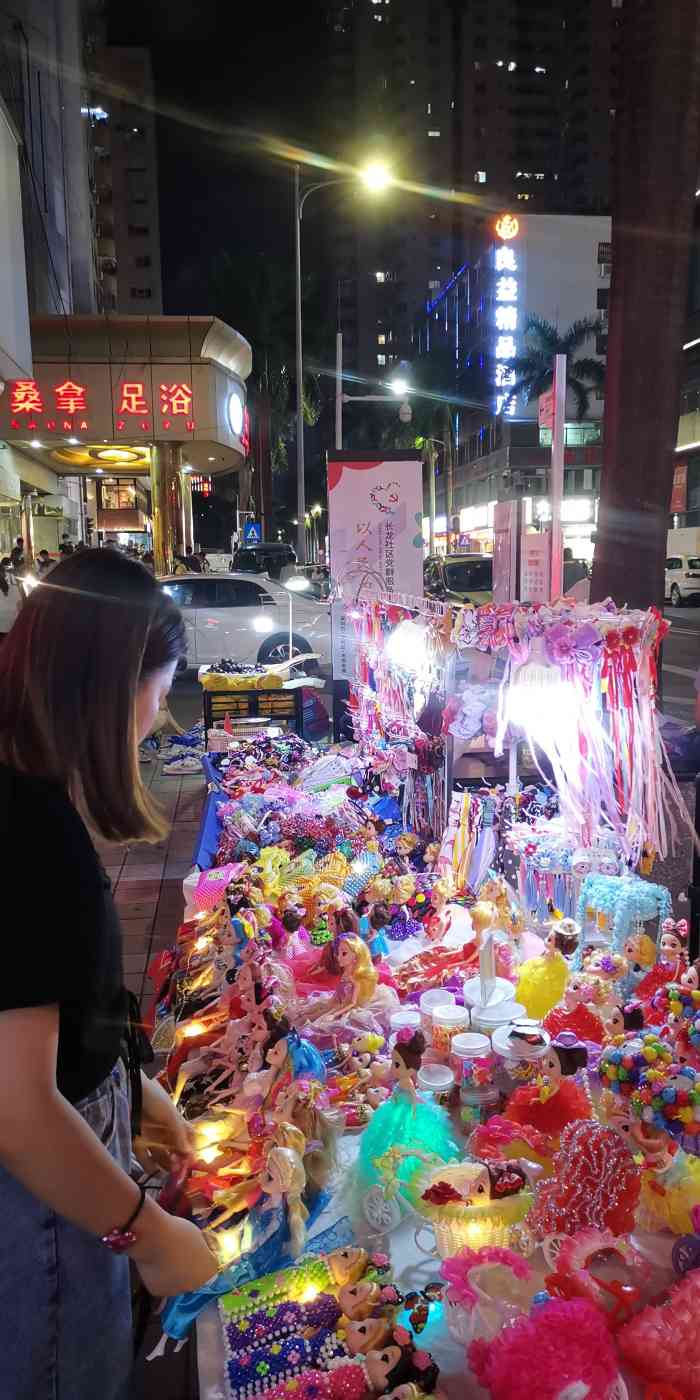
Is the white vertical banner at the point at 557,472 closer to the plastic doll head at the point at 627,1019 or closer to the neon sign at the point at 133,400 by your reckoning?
the plastic doll head at the point at 627,1019

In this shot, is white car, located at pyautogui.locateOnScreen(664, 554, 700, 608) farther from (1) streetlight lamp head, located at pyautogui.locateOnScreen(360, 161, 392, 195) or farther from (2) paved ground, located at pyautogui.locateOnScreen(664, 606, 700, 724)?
(1) streetlight lamp head, located at pyautogui.locateOnScreen(360, 161, 392, 195)

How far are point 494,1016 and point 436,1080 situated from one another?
1.38 feet

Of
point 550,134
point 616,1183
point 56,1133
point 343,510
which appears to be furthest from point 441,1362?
point 550,134

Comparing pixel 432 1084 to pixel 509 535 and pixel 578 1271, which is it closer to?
pixel 578 1271

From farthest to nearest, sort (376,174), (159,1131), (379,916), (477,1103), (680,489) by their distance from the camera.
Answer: (680,489), (376,174), (379,916), (477,1103), (159,1131)

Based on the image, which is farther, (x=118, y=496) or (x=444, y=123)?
(x=444, y=123)

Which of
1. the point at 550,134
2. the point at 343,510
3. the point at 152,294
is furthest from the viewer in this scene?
the point at 550,134

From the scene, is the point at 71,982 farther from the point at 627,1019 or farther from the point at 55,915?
the point at 627,1019

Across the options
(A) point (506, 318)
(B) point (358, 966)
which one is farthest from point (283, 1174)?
(A) point (506, 318)

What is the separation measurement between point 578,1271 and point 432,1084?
2.92 feet

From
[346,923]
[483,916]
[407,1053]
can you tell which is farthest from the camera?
[346,923]

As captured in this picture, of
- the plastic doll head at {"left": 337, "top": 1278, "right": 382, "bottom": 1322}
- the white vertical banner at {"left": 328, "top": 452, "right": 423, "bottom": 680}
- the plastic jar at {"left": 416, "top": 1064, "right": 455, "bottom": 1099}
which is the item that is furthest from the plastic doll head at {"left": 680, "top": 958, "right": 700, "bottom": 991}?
the white vertical banner at {"left": 328, "top": 452, "right": 423, "bottom": 680}

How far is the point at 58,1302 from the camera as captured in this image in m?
1.33

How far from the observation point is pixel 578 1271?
6.99 feet
